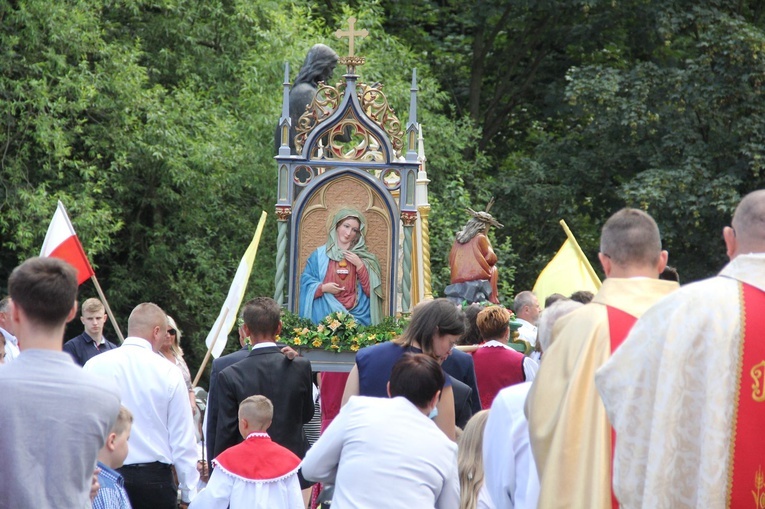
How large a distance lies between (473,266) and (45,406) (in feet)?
31.4

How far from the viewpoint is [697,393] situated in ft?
13.3

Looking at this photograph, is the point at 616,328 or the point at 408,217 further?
the point at 408,217

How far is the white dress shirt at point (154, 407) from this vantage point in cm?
677

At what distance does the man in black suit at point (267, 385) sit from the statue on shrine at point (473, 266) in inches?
224

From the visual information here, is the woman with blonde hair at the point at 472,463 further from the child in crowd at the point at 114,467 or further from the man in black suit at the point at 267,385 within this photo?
the man in black suit at the point at 267,385

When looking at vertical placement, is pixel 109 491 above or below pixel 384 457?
below

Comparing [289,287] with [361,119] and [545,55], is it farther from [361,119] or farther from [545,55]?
[545,55]

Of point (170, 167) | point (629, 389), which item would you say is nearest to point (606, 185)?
point (170, 167)

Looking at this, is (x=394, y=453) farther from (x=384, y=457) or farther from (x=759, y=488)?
(x=759, y=488)

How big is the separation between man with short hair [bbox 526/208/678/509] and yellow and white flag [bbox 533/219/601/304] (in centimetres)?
781

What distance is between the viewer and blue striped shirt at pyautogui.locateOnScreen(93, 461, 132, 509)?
5074 millimetres

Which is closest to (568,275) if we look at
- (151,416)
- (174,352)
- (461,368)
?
(174,352)

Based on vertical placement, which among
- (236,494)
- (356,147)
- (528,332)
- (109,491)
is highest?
(356,147)

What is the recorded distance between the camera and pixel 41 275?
3791 millimetres
